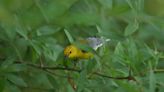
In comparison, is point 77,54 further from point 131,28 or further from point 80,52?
point 131,28

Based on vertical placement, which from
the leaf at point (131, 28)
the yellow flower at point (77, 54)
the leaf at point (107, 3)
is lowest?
the yellow flower at point (77, 54)

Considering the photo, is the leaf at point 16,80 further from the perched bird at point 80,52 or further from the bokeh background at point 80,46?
the perched bird at point 80,52

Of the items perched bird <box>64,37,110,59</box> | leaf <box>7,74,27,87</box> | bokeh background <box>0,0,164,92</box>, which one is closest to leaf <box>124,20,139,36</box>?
bokeh background <box>0,0,164,92</box>

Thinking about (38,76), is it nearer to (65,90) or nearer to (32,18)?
(65,90)

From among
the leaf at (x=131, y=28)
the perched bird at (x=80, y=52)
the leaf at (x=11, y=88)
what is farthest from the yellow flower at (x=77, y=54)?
the leaf at (x=11, y=88)

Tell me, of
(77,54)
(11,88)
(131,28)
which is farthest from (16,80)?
(131,28)

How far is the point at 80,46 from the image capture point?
75 centimetres

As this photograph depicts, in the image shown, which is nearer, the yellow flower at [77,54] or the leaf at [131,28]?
the leaf at [131,28]

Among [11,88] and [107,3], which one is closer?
[107,3]

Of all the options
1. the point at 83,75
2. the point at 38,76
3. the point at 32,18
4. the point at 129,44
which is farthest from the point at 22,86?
the point at 32,18

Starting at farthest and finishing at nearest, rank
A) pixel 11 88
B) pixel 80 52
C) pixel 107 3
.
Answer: pixel 11 88
pixel 80 52
pixel 107 3

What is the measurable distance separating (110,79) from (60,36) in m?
0.23

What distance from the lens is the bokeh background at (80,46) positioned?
1.80ft

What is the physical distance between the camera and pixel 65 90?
1.03 m
